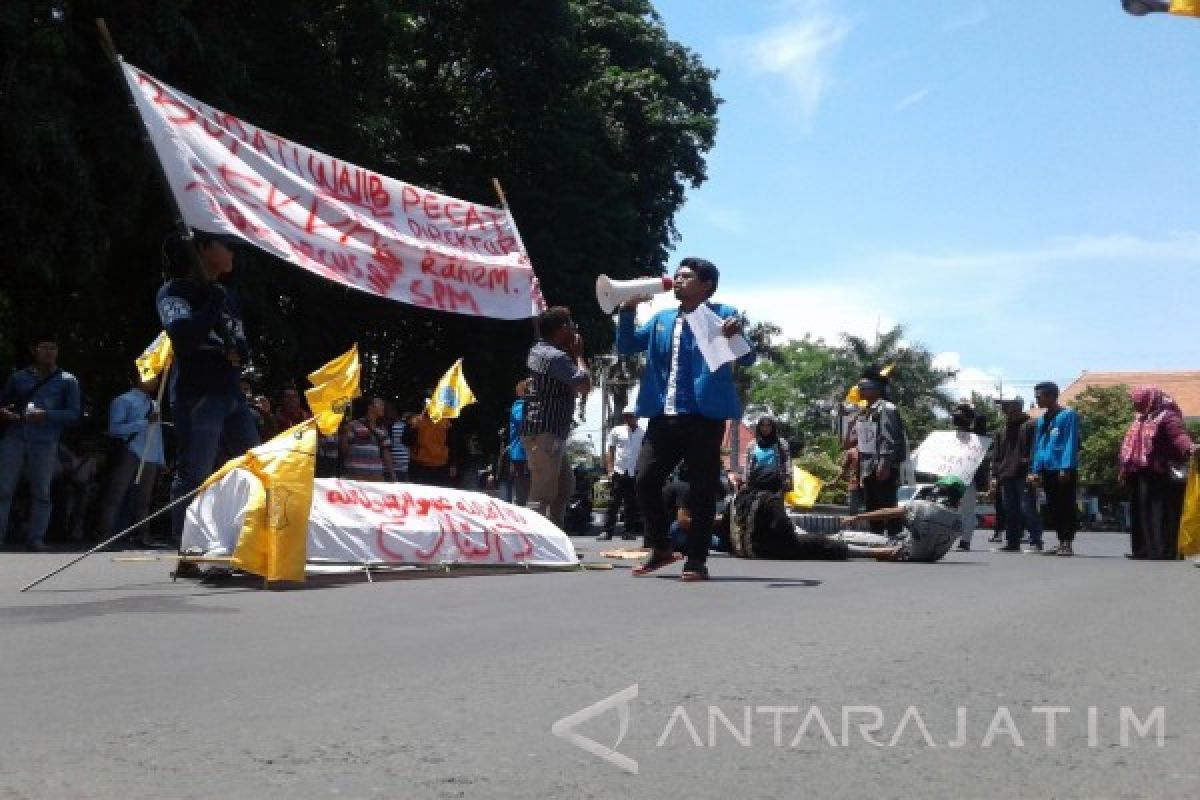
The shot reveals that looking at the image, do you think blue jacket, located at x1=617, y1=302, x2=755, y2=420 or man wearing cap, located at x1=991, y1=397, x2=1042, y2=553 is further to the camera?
man wearing cap, located at x1=991, y1=397, x2=1042, y2=553

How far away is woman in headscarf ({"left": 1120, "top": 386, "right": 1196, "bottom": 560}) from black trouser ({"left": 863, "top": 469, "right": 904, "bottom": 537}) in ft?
7.66

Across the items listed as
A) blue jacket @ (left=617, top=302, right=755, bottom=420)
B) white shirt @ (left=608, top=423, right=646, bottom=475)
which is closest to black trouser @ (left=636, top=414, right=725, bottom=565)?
blue jacket @ (left=617, top=302, right=755, bottom=420)

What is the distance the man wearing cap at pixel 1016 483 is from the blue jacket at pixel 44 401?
9.90 m

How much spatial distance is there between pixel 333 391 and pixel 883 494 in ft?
19.4

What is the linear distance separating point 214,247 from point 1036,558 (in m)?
8.92

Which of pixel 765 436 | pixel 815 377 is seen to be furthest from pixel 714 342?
pixel 815 377

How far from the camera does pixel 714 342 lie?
9805 millimetres

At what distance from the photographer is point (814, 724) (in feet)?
15.2

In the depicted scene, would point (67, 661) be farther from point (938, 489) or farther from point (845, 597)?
point (938, 489)

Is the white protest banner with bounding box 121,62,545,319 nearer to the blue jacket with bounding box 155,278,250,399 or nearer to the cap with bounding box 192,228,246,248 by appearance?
the cap with bounding box 192,228,246,248

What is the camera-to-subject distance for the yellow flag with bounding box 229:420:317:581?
8469mm

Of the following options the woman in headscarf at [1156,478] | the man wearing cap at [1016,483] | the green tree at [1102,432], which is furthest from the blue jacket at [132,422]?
the green tree at [1102,432]

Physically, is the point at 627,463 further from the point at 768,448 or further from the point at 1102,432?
the point at 1102,432

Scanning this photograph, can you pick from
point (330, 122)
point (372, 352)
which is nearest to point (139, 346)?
point (330, 122)
